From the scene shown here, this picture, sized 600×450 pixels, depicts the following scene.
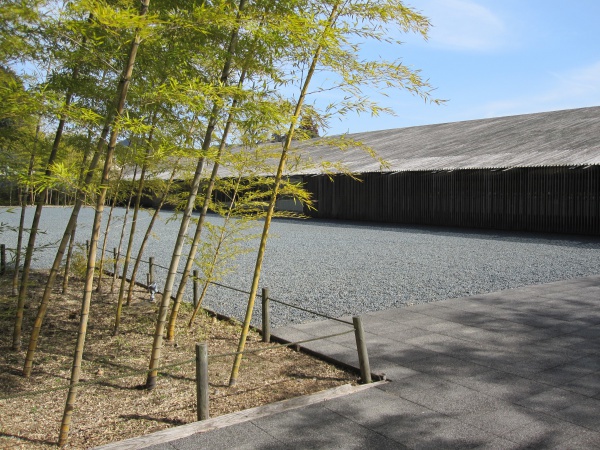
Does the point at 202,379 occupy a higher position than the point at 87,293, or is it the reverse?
the point at 87,293

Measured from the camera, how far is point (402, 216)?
61.0ft

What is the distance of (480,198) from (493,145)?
2.58 m

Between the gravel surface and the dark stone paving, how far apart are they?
1.23 m

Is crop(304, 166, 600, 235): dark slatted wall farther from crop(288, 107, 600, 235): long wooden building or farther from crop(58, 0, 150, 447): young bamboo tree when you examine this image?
crop(58, 0, 150, 447): young bamboo tree

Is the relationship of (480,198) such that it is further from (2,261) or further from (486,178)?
(2,261)

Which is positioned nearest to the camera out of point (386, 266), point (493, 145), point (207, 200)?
point (207, 200)

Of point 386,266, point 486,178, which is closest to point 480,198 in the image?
point 486,178

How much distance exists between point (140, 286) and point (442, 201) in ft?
39.1

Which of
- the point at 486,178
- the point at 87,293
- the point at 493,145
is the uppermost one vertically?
the point at 493,145

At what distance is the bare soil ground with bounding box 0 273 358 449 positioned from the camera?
3289 millimetres

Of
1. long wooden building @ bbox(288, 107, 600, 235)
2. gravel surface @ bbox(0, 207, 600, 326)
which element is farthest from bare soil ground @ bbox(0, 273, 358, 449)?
long wooden building @ bbox(288, 107, 600, 235)

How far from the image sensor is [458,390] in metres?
3.49

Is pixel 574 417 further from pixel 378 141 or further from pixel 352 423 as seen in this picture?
pixel 378 141

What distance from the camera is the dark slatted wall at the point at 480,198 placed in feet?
45.5
